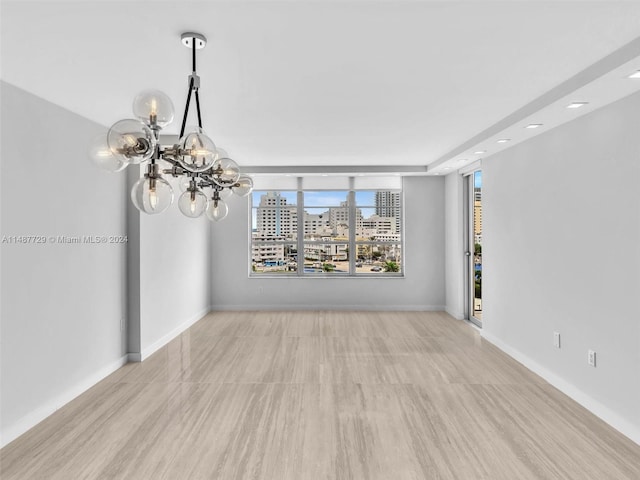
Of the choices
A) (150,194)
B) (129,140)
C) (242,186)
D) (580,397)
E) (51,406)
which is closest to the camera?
(129,140)

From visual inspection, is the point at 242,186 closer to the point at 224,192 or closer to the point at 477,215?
the point at 224,192

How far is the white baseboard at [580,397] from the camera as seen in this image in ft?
9.08

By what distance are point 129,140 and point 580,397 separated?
3.80 meters

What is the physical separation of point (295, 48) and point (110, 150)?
51.3 inches

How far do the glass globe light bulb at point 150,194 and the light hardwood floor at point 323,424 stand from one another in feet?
5.33

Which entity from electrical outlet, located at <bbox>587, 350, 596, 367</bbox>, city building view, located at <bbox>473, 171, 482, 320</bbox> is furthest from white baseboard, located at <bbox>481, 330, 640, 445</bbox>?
city building view, located at <bbox>473, 171, 482, 320</bbox>

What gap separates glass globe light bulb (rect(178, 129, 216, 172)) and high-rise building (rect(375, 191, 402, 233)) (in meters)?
5.83

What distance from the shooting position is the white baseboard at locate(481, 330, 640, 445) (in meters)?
2.77

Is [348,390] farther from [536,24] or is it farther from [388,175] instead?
[388,175]

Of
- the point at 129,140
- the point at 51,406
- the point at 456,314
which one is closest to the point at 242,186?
the point at 129,140

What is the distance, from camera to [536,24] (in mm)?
2039

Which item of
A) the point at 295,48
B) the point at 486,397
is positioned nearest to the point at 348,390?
the point at 486,397

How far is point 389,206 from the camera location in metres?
7.42

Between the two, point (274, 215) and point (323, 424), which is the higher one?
point (274, 215)
